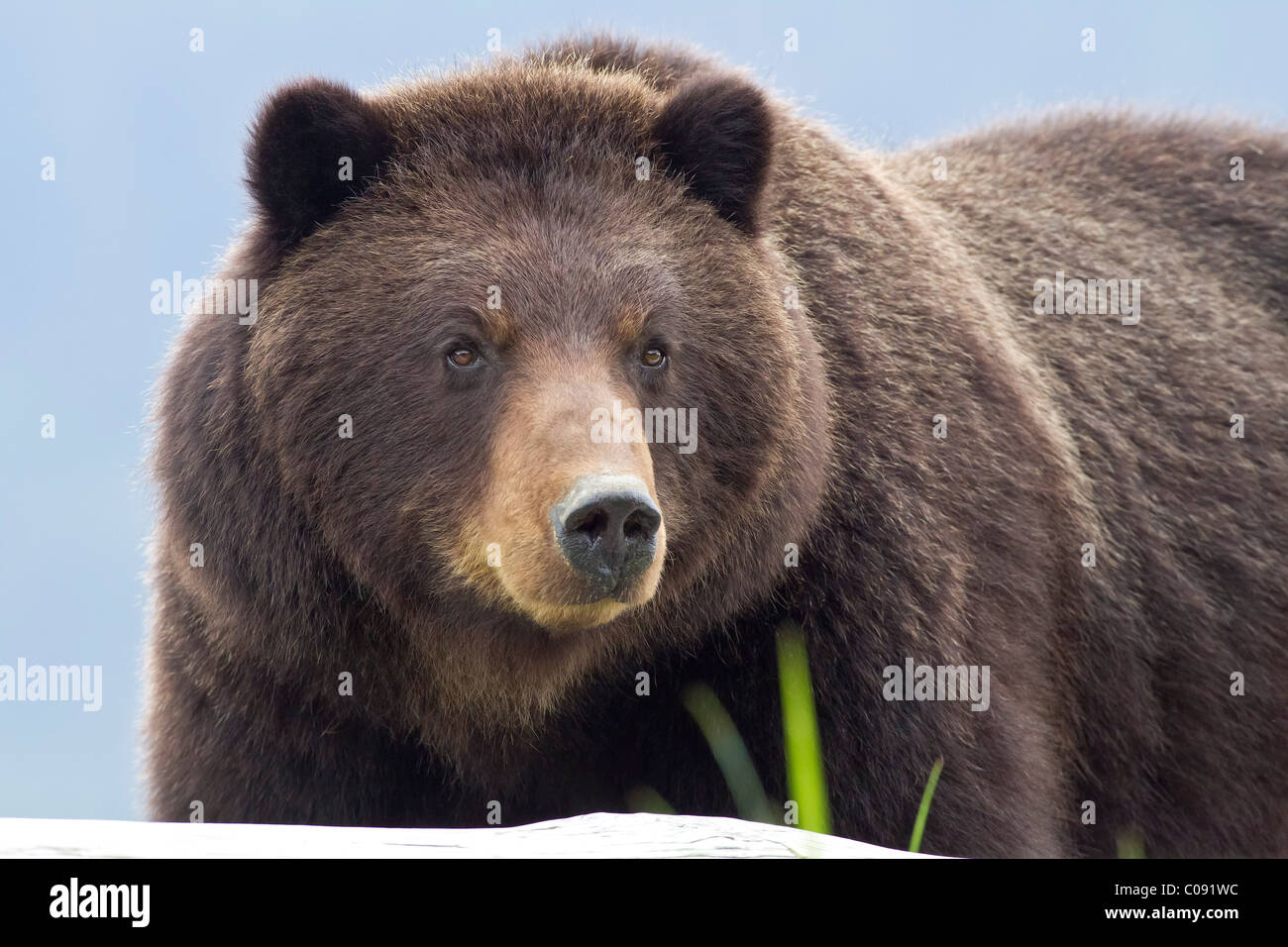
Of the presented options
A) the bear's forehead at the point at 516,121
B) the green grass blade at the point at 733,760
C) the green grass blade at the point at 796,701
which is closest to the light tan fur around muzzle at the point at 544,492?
the green grass blade at the point at 796,701

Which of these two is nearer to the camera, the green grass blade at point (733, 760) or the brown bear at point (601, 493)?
the brown bear at point (601, 493)

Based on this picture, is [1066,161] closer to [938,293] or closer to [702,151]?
[938,293]

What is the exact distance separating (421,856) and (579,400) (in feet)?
6.45

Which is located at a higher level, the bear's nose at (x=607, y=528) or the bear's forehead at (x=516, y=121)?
the bear's forehead at (x=516, y=121)

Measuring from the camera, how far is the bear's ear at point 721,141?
21.0 feet

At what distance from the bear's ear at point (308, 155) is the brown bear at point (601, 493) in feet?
0.04

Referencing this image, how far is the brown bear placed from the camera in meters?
5.85

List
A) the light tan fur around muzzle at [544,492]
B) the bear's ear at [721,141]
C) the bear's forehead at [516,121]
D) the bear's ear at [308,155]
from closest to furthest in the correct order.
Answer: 1. the light tan fur around muzzle at [544,492]
2. the bear's ear at [308,155]
3. the bear's forehead at [516,121]
4. the bear's ear at [721,141]

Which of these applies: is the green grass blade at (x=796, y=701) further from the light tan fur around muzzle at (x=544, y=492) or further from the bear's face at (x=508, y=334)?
the light tan fur around muzzle at (x=544, y=492)

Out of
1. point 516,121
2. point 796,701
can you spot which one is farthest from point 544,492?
point 516,121

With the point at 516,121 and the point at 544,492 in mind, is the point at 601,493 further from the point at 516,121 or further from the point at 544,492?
the point at 516,121

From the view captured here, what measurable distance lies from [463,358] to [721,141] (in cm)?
146

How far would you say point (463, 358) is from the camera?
19.1ft

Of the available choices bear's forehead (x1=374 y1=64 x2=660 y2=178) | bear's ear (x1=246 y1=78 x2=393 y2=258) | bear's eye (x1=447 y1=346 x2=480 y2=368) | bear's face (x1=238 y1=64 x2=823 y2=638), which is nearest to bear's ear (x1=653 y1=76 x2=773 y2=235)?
bear's face (x1=238 y1=64 x2=823 y2=638)
